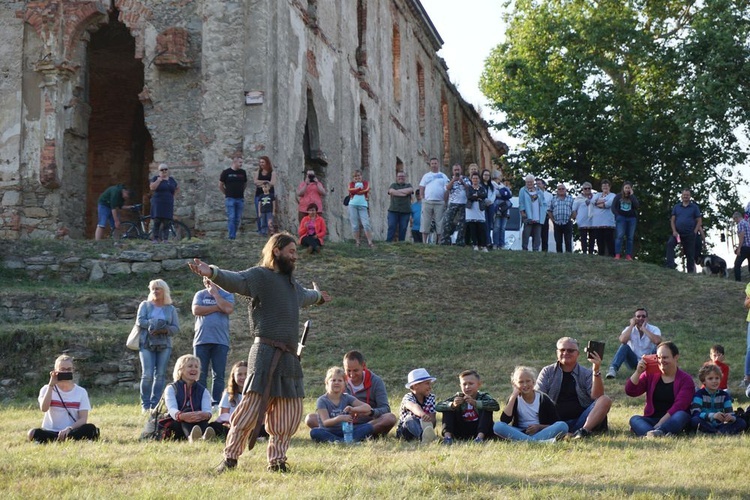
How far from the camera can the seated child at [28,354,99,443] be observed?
1051cm

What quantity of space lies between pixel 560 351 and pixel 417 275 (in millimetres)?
9670

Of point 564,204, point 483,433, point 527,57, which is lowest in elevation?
point 483,433

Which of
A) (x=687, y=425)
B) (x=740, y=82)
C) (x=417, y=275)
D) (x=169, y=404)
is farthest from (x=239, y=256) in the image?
(x=740, y=82)

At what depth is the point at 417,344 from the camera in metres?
17.2

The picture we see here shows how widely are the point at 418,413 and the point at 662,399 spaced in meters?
2.36

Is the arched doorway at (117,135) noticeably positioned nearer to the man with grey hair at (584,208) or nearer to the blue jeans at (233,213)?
the blue jeans at (233,213)

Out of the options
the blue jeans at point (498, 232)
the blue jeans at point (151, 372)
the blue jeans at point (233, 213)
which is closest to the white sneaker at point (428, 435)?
the blue jeans at point (151, 372)

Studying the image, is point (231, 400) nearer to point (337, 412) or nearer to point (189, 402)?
point (189, 402)

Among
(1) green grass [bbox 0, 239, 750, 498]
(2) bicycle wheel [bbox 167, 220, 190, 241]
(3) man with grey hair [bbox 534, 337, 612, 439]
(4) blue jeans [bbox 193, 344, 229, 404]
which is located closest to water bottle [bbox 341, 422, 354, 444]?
(1) green grass [bbox 0, 239, 750, 498]

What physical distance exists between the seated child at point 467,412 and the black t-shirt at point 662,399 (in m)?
1.56

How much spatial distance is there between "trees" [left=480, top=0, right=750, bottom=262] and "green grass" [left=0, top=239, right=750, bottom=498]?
12.5 meters

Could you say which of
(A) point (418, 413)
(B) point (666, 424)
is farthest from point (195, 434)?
(B) point (666, 424)

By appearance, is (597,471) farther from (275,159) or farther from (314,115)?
(314,115)

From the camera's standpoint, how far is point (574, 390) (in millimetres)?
11133
